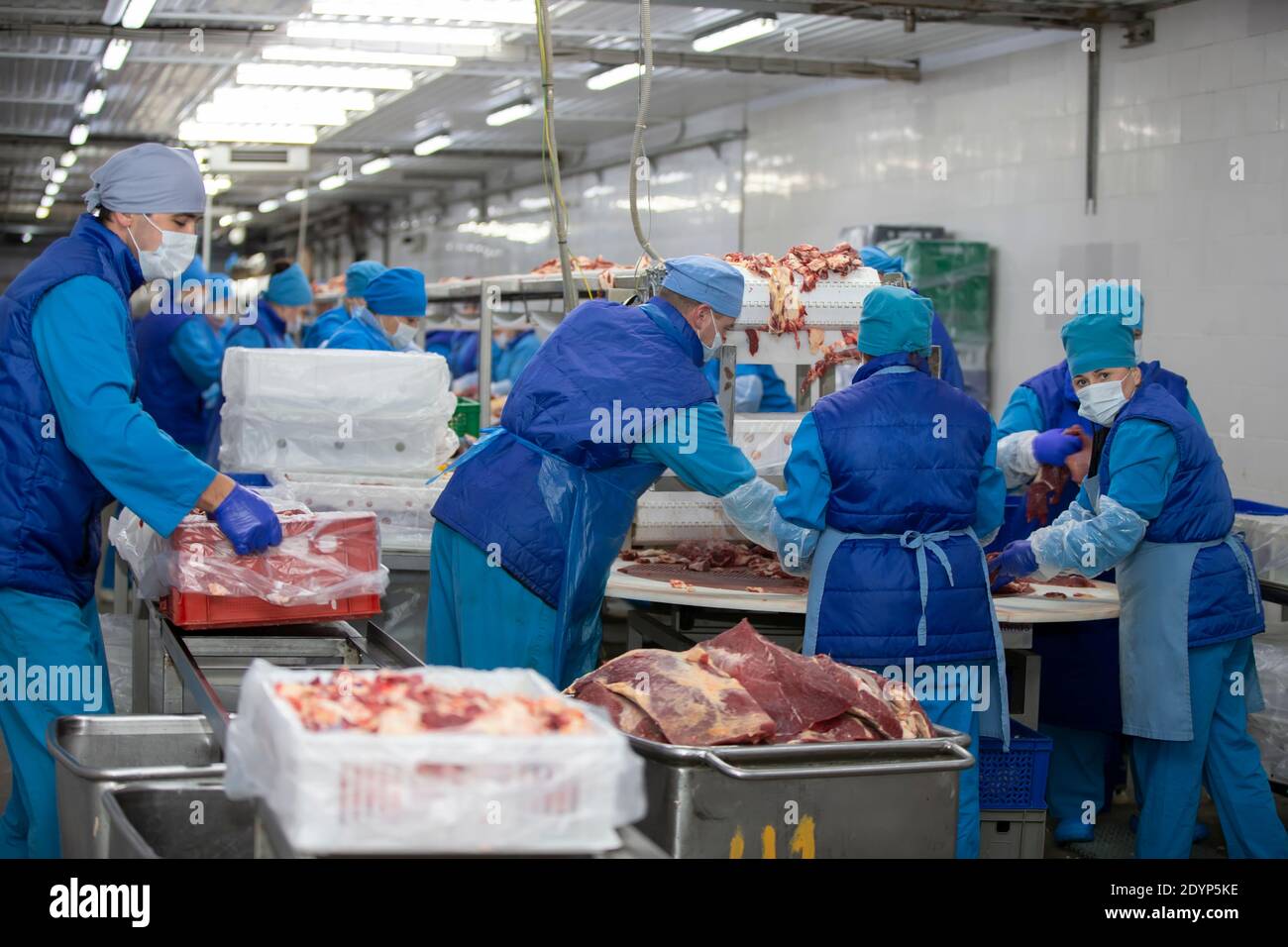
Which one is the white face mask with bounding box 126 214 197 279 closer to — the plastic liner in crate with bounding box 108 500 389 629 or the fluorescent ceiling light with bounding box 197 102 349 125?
the plastic liner in crate with bounding box 108 500 389 629

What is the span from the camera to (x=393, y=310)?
7.41 meters

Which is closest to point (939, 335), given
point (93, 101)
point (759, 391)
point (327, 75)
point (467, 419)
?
point (759, 391)

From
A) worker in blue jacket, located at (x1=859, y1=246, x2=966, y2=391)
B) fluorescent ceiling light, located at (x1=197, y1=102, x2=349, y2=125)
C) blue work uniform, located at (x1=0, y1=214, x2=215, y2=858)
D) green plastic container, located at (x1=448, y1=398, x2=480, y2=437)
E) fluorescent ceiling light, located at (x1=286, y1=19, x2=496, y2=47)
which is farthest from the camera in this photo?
fluorescent ceiling light, located at (x1=197, y1=102, x2=349, y2=125)

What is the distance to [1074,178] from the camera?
9.67 m

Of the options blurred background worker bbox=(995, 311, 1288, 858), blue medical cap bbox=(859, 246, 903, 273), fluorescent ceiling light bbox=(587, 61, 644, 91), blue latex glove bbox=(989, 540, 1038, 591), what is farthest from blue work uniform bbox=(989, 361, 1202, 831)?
fluorescent ceiling light bbox=(587, 61, 644, 91)

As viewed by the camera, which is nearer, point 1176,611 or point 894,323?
point 894,323

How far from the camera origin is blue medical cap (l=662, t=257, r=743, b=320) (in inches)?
161

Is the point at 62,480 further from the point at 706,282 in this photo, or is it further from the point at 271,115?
the point at 271,115

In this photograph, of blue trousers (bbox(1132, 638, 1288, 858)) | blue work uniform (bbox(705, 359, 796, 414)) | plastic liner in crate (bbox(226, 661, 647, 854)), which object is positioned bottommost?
blue trousers (bbox(1132, 638, 1288, 858))

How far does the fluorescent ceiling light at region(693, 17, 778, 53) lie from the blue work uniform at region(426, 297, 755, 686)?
634 cm

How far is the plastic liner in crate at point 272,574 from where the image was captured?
3.63 meters

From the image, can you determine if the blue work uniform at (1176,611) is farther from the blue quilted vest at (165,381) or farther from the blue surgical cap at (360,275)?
the blue quilted vest at (165,381)

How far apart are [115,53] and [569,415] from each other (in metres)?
8.17
